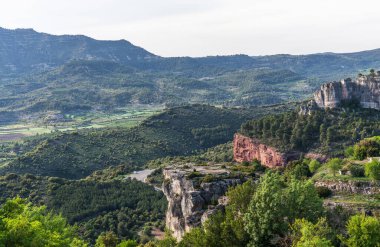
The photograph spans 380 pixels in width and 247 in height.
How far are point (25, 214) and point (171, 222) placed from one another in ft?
85.9

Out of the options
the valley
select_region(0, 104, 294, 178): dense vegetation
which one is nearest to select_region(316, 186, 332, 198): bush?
the valley

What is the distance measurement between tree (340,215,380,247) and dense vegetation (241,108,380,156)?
5755 centimetres

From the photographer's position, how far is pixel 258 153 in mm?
110500

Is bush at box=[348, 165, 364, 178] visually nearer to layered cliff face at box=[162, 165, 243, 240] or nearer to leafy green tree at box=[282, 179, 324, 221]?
leafy green tree at box=[282, 179, 324, 221]

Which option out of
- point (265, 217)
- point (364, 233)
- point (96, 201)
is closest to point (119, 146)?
point (96, 201)

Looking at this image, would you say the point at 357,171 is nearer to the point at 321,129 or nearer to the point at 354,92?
the point at 321,129

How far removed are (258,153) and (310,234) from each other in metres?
78.0

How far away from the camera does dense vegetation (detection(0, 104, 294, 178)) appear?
13412 centimetres

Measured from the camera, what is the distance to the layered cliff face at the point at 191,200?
53.7 meters

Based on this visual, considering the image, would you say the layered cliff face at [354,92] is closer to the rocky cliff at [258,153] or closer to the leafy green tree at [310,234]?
the rocky cliff at [258,153]

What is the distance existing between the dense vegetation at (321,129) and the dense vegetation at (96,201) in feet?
112

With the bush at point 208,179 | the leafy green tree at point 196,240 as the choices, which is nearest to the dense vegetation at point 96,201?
the bush at point 208,179

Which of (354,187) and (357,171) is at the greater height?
(357,171)

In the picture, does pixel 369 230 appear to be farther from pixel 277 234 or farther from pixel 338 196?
pixel 338 196
